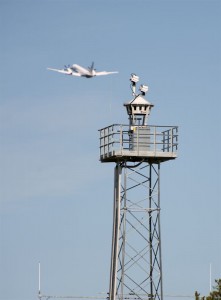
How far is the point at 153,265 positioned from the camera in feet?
340

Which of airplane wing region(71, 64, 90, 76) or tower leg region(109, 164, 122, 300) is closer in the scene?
airplane wing region(71, 64, 90, 76)

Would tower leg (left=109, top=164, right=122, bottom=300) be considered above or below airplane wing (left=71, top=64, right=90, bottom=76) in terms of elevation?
below

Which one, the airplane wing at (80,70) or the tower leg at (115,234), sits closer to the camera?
the airplane wing at (80,70)

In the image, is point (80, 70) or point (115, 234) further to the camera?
point (115, 234)

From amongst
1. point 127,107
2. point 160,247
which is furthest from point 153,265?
point 127,107

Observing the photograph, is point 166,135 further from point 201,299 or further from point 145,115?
point 201,299

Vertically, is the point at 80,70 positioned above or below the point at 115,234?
above

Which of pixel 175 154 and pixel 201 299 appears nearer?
pixel 175 154

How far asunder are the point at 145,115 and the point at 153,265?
6788 millimetres

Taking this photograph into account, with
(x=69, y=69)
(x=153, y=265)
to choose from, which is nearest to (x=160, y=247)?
(x=153, y=265)

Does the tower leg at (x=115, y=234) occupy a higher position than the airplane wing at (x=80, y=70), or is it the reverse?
the airplane wing at (x=80, y=70)

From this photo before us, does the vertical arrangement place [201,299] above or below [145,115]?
below

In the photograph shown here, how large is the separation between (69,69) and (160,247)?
927 centimetres

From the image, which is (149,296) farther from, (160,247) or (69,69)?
(69,69)
